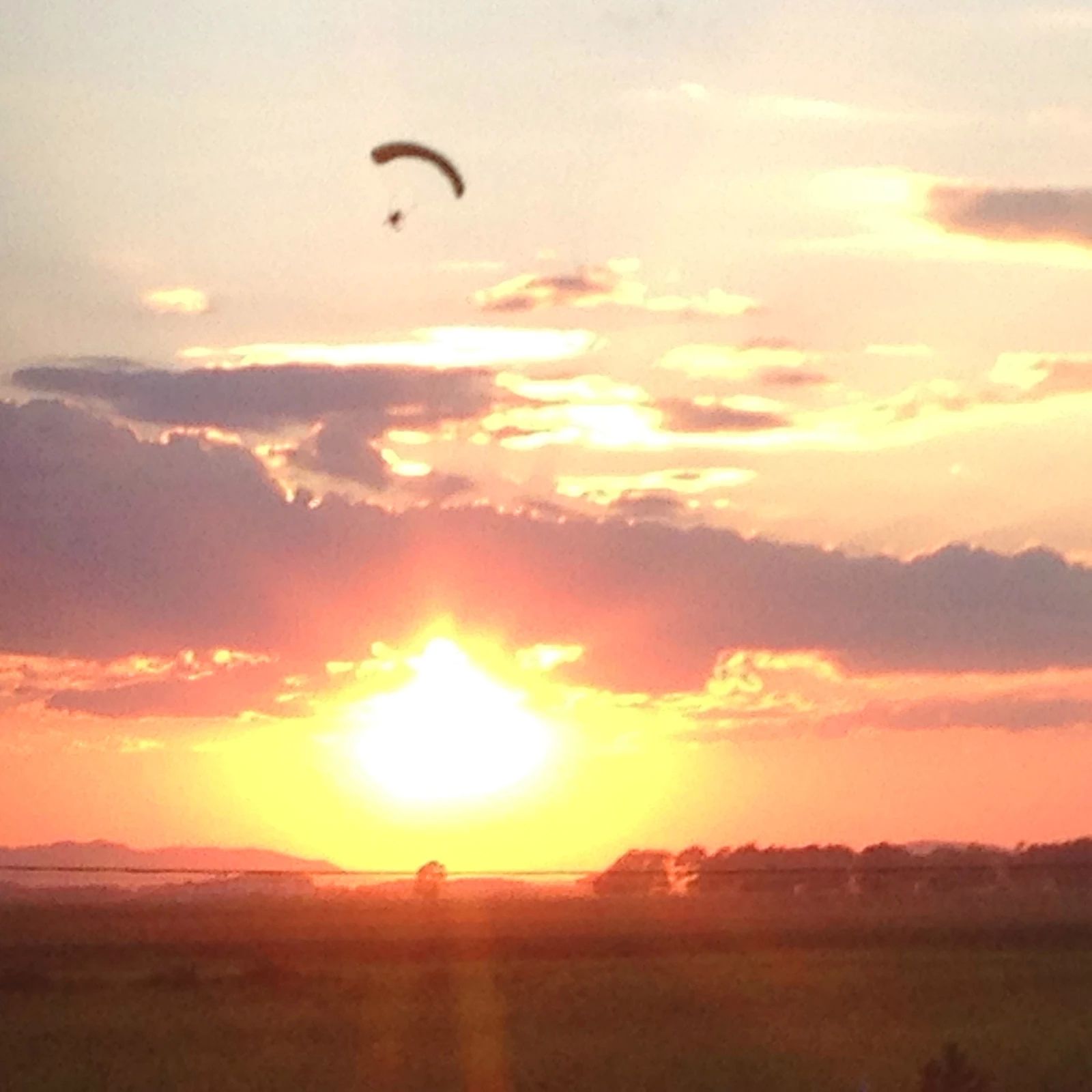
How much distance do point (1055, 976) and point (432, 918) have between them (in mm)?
51722

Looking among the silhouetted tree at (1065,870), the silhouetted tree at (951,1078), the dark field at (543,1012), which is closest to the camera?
the silhouetted tree at (951,1078)

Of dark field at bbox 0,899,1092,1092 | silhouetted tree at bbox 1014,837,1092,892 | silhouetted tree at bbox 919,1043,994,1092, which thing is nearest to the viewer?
silhouetted tree at bbox 919,1043,994,1092

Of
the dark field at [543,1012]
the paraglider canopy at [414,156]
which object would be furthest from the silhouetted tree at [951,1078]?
the paraglider canopy at [414,156]

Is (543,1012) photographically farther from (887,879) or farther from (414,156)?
(887,879)

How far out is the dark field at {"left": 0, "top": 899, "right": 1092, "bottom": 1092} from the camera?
35312 millimetres

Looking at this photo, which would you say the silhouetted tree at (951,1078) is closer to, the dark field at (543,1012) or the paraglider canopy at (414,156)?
the dark field at (543,1012)

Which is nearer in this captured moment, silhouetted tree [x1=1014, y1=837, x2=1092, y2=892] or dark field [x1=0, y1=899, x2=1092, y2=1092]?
dark field [x1=0, y1=899, x2=1092, y2=1092]

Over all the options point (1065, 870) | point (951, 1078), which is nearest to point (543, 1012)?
point (951, 1078)

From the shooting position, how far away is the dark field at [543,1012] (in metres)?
35.3

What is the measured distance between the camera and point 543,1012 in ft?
146

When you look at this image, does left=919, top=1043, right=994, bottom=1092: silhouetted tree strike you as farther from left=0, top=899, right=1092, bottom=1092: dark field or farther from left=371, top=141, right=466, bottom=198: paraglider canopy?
left=371, top=141, right=466, bottom=198: paraglider canopy

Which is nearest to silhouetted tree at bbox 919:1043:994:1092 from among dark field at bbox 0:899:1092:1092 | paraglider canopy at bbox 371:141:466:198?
dark field at bbox 0:899:1092:1092

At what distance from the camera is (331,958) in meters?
58.4

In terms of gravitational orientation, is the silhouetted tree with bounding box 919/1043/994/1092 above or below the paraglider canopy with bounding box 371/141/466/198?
below
